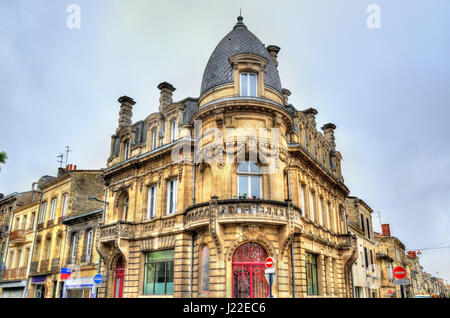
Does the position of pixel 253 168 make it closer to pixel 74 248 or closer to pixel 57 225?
pixel 74 248

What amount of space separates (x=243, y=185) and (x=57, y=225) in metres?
19.7

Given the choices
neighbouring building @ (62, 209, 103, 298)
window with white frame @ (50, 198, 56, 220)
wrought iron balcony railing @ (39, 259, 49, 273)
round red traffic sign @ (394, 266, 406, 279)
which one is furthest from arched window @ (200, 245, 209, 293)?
window with white frame @ (50, 198, 56, 220)

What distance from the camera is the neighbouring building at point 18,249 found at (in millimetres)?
34009

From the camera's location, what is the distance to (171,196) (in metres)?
21.6

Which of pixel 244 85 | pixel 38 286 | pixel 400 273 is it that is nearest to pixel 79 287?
pixel 38 286

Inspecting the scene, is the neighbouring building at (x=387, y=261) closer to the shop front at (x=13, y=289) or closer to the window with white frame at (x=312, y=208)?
the window with white frame at (x=312, y=208)

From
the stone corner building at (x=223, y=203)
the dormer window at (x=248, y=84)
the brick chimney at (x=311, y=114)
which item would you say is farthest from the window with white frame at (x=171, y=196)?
the brick chimney at (x=311, y=114)

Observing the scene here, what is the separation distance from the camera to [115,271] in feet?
76.8

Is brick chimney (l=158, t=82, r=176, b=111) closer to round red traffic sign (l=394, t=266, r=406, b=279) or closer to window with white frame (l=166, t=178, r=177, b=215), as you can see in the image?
window with white frame (l=166, t=178, r=177, b=215)

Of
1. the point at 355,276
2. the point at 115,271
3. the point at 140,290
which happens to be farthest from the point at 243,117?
the point at 355,276

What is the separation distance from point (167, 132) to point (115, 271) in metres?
9.22

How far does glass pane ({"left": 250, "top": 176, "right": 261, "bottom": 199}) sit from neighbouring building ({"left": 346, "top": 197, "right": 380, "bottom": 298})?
16.6 m

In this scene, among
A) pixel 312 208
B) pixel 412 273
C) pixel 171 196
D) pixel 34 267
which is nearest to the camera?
pixel 171 196
